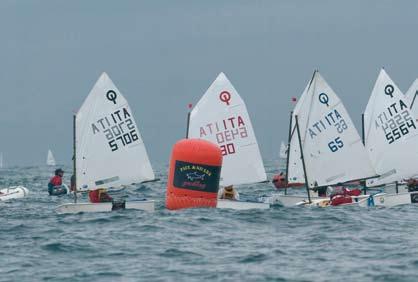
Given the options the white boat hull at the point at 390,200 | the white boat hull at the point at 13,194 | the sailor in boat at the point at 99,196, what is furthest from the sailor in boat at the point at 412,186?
the white boat hull at the point at 13,194

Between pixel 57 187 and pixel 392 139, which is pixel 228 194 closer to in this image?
pixel 392 139

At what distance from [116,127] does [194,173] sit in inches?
260

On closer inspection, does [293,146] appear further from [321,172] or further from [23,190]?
[23,190]

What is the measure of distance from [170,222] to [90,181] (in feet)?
28.0

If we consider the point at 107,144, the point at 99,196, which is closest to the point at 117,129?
the point at 107,144

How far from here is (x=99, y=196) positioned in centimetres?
3903

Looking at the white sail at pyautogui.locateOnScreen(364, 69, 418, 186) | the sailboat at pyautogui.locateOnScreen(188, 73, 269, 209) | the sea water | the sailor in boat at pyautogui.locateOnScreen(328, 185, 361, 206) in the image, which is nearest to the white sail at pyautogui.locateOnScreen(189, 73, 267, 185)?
the sailboat at pyautogui.locateOnScreen(188, 73, 269, 209)

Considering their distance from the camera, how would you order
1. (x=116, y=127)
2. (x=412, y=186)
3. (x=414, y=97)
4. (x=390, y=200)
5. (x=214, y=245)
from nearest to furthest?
(x=214, y=245) < (x=390, y=200) < (x=116, y=127) < (x=412, y=186) < (x=414, y=97)

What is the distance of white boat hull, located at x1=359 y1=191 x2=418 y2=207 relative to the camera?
38188 mm

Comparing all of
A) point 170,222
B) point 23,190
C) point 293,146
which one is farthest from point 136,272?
point 23,190

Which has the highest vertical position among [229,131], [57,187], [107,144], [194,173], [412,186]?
[229,131]

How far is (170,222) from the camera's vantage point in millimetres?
31656

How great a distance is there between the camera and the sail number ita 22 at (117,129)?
39.8 meters

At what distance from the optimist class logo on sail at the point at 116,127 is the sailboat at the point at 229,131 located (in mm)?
4122
